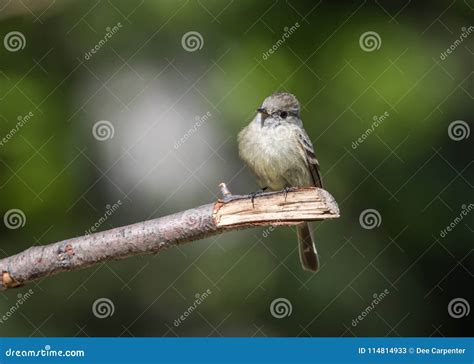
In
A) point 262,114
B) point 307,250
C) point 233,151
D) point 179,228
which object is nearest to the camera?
point 179,228

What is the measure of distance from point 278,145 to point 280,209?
960 millimetres

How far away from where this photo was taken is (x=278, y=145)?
186 inches

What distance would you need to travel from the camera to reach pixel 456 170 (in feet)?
17.1

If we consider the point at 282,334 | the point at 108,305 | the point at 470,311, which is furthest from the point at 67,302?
the point at 470,311

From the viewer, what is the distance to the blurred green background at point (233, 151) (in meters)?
4.86

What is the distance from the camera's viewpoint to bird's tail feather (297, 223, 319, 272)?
5.14 meters

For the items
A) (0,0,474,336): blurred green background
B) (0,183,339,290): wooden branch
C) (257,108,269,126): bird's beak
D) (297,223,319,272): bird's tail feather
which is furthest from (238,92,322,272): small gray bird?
(0,183,339,290): wooden branch

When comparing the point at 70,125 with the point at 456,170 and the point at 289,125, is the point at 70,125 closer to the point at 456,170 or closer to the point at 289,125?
the point at 289,125

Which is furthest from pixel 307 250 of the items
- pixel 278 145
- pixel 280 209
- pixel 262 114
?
pixel 280 209

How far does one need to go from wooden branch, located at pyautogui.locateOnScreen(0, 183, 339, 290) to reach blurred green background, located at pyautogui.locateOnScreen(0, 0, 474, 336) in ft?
3.51

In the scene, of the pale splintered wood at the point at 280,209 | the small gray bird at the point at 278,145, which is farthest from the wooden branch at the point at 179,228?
the small gray bird at the point at 278,145

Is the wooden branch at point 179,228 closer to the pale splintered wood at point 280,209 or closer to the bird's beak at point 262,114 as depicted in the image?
the pale splintered wood at point 280,209

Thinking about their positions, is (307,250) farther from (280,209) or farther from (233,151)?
(280,209)

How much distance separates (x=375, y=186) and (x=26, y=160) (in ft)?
7.45
